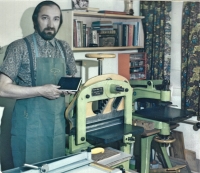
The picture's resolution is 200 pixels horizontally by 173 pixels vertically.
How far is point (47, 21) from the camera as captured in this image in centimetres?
181

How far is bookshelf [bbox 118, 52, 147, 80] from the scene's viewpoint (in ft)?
9.87

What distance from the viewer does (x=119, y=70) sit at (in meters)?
3.07

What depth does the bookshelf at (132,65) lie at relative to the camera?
9.87 feet

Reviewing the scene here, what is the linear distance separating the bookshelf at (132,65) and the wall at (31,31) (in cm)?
8

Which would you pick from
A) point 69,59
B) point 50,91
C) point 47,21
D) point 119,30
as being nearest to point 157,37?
point 119,30

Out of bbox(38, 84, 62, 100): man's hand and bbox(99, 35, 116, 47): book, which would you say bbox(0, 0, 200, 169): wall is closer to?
bbox(99, 35, 116, 47): book

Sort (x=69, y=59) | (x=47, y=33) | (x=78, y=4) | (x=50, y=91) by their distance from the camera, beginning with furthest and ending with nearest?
(x=78, y=4), (x=69, y=59), (x=47, y=33), (x=50, y=91)

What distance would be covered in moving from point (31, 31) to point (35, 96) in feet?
2.86

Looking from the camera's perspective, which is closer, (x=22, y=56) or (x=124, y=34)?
(x=22, y=56)

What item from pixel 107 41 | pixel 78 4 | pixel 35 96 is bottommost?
pixel 35 96

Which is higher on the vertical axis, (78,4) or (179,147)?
(78,4)

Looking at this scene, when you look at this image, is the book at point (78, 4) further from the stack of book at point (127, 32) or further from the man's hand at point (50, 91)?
the man's hand at point (50, 91)

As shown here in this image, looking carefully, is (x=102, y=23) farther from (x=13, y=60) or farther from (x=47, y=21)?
(x=13, y=60)

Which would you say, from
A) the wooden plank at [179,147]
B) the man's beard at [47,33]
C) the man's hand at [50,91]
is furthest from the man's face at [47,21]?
the wooden plank at [179,147]
